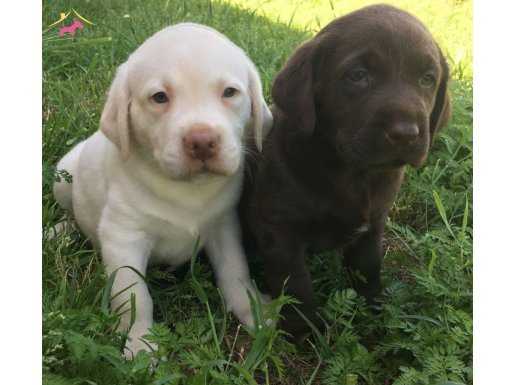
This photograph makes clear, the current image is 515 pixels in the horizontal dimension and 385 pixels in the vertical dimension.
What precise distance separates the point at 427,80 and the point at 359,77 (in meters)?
0.30

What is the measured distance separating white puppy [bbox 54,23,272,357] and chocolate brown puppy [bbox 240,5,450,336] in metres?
0.18

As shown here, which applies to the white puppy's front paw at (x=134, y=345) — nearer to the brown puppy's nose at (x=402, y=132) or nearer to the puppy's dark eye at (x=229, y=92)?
the puppy's dark eye at (x=229, y=92)

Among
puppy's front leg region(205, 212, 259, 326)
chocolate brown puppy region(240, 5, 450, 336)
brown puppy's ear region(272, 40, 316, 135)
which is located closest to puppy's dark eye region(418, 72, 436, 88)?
chocolate brown puppy region(240, 5, 450, 336)

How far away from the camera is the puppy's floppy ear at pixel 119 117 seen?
2.86 m

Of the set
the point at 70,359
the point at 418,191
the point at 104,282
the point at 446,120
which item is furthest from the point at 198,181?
the point at 418,191

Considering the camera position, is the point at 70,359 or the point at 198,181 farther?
the point at 198,181

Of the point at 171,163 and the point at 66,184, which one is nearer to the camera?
the point at 171,163

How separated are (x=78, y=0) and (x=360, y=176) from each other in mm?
2298

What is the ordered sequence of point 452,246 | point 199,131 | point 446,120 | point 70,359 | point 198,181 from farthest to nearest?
1. point 452,246
2. point 446,120
3. point 198,181
4. point 199,131
5. point 70,359

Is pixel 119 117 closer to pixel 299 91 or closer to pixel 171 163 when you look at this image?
pixel 171 163

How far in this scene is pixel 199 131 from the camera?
2598 millimetres

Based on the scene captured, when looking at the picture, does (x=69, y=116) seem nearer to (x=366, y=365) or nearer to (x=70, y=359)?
(x=70, y=359)

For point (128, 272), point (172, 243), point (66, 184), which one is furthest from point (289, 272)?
point (66, 184)

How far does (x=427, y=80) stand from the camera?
272 centimetres
